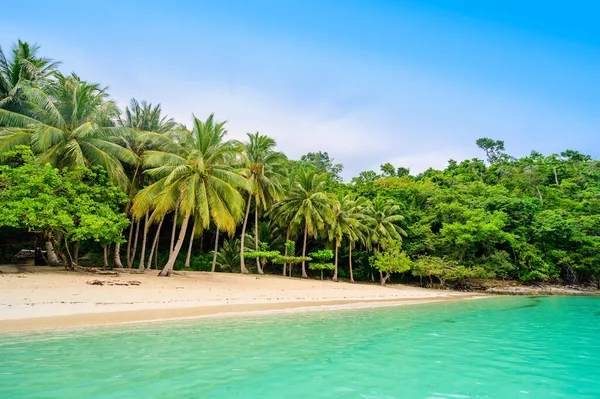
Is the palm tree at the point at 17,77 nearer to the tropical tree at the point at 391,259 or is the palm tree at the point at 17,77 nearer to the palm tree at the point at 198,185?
the palm tree at the point at 198,185

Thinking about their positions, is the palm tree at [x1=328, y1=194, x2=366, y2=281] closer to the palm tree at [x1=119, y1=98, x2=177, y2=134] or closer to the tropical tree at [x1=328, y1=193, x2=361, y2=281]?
the tropical tree at [x1=328, y1=193, x2=361, y2=281]

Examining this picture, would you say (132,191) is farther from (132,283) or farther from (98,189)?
(132,283)

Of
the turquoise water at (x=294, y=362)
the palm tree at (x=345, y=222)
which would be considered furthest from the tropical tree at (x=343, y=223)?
the turquoise water at (x=294, y=362)

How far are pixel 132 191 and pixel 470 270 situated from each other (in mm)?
26936

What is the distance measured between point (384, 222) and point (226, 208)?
16469 millimetres

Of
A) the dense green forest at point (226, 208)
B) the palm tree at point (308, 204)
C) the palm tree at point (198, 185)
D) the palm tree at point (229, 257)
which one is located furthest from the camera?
the palm tree at point (229, 257)

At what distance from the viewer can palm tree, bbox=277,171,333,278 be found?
2991 centimetres

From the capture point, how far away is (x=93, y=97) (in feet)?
72.5

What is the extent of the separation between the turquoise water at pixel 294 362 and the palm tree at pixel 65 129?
46.5 feet

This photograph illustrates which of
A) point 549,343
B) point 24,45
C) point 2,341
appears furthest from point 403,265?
point 24,45

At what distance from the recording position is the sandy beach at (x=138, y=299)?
10469 millimetres

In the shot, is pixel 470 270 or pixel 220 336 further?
pixel 470 270

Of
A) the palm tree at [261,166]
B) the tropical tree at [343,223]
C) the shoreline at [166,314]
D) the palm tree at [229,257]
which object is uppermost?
the palm tree at [261,166]

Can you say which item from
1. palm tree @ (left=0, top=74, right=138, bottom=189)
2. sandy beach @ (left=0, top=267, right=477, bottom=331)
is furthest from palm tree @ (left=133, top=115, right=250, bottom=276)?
sandy beach @ (left=0, top=267, right=477, bottom=331)
